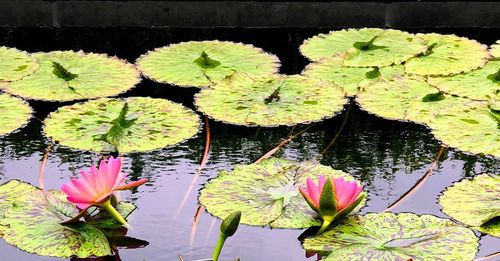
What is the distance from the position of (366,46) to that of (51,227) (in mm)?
1365

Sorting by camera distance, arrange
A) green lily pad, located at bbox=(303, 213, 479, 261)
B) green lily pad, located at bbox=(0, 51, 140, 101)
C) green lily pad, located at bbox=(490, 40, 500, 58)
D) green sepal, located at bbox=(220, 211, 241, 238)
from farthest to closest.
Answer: green lily pad, located at bbox=(490, 40, 500, 58)
green lily pad, located at bbox=(0, 51, 140, 101)
green lily pad, located at bbox=(303, 213, 479, 261)
green sepal, located at bbox=(220, 211, 241, 238)

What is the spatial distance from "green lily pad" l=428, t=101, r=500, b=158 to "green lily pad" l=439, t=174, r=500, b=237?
0.56 feet

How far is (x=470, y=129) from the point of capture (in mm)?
2371

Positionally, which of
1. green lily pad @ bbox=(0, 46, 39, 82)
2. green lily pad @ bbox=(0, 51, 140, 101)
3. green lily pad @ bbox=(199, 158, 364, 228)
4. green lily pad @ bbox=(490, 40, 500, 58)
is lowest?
green lily pad @ bbox=(199, 158, 364, 228)

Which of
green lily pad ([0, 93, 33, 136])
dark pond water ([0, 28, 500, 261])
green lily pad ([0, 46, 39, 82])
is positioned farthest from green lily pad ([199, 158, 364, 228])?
green lily pad ([0, 46, 39, 82])

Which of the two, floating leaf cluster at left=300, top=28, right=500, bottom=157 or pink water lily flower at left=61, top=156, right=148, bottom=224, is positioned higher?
pink water lily flower at left=61, top=156, right=148, bottom=224

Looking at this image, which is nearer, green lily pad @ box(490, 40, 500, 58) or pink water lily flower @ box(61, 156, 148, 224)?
pink water lily flower @ box(61, 156, 148, 224)

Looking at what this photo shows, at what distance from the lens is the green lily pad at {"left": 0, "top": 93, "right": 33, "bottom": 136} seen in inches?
96.3

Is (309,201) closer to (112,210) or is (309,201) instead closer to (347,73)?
(112,210)

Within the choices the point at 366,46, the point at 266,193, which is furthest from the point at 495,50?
the point at 266,193

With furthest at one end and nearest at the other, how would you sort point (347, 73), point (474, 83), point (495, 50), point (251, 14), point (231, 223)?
1. point (251, 14)
2. point (495, 50)
3. point (347, 73)
4. point (474, 83)
5. point (231, 223)

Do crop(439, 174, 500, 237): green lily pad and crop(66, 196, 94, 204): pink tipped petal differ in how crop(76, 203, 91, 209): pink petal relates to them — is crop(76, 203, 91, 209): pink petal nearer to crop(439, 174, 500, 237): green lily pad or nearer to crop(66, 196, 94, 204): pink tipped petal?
crop(66, 196, 94, 204): pink tipped petal

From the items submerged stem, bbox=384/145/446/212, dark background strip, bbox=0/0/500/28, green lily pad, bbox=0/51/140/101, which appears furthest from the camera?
dark background strip, bbox=0/0/500/28

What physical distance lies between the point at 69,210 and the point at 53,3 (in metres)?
1.60
